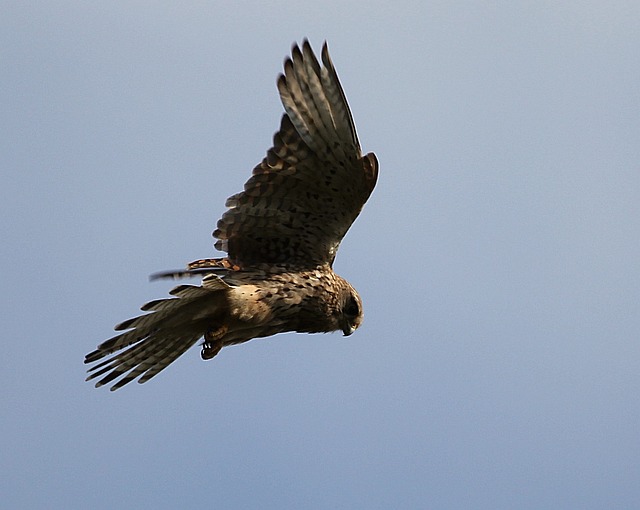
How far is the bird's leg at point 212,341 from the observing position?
29.8 ft

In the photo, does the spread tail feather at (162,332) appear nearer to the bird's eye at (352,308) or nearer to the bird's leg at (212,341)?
the bird's leg at (212,341)

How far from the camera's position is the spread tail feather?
8719 millimetres

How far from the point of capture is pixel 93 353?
9.57m

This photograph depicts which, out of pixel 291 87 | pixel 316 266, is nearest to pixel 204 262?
pixel 316 266

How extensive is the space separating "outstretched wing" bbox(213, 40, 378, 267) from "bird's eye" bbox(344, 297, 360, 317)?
18.1 inches

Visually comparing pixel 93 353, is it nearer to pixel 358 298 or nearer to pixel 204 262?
pixel 204 262

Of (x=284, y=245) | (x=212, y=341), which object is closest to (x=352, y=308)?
(x=284, y=245)

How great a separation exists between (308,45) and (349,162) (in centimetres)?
103

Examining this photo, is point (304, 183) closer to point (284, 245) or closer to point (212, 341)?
point (284, 245)

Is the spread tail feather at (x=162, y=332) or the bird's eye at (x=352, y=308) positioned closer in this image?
the spread tail feather at (x=162, y=332)

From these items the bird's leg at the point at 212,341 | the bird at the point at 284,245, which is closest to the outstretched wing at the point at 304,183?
the bird at the point at 284,245

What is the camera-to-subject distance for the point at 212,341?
360 inches

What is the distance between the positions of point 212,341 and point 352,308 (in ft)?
4.96

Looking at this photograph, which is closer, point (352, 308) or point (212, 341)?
point (212, 341)
